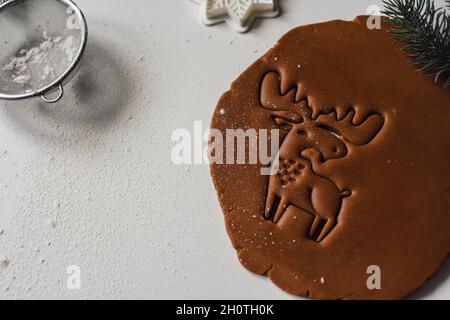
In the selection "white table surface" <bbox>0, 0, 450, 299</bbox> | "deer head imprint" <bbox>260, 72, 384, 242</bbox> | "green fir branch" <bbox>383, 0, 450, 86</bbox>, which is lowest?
Answer: "white table surface" <bbox>0, 0, 450, 299</bbox>

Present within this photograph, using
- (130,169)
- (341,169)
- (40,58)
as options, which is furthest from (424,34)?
(40,58)

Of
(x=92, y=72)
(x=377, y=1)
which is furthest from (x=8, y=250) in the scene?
(x=377, y=1)

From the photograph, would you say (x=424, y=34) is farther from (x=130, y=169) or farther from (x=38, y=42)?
(x=38, y=42)

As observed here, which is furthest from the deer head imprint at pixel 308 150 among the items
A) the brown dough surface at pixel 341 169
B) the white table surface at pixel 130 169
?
the white table surface at pixel 130 169

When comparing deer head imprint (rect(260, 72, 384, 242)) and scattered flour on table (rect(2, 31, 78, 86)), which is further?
scattered flour on table (rect(2, 31, 78, 86))

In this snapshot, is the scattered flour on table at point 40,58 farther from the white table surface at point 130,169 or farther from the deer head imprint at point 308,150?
the deer head imprint at point 308,150

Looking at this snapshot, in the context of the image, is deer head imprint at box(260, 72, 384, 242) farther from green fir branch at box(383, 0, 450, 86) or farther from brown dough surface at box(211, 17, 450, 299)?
green fir branch at box(383, 0, 450, 86)

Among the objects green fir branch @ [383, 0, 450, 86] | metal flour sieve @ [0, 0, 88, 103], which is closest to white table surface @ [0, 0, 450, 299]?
metal flour sieve @ [0, 0, 88, 103]
